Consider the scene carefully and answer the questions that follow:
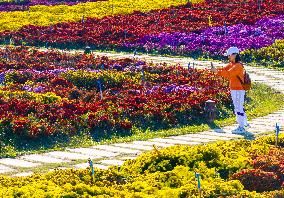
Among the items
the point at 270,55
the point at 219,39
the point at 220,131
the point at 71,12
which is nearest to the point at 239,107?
the point at 220,131

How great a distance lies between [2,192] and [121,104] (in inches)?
328

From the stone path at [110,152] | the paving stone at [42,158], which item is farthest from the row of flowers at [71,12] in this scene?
the paving stone at [42,158]

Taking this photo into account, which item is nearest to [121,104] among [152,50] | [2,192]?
[2,192]

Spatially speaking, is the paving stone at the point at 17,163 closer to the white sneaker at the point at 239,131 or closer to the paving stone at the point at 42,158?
the paving stone at the point at 42,158

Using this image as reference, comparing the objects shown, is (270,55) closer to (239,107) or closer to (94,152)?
(239,107)

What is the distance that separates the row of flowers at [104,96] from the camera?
18500 millimetres

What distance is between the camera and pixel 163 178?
40.9 feet

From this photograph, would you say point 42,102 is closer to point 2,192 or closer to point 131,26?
point 2,192

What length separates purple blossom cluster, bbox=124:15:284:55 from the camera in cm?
3011

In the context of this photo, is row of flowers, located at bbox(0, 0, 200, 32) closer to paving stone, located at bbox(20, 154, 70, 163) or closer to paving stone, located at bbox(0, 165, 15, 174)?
paving stone, located at bbox(20, 154, 70, 163)

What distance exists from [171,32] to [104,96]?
12.4 meters

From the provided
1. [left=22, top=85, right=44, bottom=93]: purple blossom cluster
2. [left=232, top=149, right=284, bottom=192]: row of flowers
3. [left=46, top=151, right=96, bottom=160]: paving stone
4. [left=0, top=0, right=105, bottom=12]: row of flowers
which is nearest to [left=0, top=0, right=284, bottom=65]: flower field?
[left=22, top=85, right=44, bottom=93]: purple blossom cluster

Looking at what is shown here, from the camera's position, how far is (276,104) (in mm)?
20719

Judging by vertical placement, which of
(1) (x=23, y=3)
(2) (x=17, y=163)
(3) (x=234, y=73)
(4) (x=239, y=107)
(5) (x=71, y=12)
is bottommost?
(1) (x=23, y=3)
